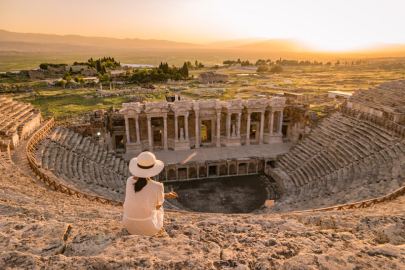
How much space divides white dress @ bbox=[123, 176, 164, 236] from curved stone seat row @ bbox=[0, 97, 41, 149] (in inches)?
650

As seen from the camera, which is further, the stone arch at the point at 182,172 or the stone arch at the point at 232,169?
the stone arch at the point at 232,169

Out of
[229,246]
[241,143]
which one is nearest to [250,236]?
[229,246]

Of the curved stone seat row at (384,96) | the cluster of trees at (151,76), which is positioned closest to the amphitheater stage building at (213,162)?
the curved stone seat row at (384,96)

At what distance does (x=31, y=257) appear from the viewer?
13.2ft

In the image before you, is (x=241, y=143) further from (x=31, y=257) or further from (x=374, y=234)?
(x=31, y=257)

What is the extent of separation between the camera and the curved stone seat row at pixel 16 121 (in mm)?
18906

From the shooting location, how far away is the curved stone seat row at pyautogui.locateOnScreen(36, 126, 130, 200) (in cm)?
1731

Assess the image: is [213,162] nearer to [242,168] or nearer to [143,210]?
[242,168]

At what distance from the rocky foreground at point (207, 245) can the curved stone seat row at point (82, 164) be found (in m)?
10.9

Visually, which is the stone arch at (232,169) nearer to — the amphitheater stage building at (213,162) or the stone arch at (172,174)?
the amphitheater stage building at (213,162)

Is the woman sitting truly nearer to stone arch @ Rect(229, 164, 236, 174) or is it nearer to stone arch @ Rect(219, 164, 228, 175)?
stone arch @ Rect(219, 164, 228, 175)

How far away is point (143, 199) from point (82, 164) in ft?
56.8

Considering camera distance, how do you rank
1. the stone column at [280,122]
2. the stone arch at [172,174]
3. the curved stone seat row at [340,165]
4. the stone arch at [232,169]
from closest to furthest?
the curved stone seat row at [340,165] → the stone arch at [172,174] → the stone arch at [232,169] → the stone column at [280,122]

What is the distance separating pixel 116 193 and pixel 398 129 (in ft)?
66.1
